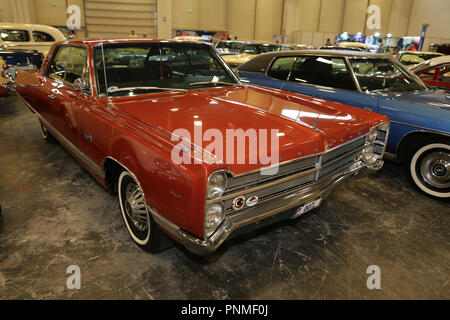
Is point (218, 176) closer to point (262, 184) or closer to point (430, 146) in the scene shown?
point (262, 184)

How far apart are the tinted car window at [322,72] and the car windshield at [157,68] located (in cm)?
160

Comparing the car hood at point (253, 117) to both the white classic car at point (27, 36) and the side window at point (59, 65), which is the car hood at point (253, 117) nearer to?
the side window at point (59, 65)

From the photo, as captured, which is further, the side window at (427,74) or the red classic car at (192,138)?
the side window at (427,74)

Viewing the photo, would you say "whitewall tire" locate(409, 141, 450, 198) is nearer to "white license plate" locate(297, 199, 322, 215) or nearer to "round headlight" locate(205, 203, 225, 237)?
"white license plate" locate(297, 199, 322, 215)

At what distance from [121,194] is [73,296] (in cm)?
82

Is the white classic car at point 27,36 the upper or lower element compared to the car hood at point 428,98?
upper

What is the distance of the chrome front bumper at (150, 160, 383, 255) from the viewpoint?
1.80m

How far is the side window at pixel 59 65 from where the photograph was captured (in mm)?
3559

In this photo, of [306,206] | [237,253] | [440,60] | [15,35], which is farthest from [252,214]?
[15,35]

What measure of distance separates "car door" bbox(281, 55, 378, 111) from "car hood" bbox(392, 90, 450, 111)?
34 centimetres

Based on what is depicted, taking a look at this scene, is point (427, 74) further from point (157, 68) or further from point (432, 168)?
point (157, 68)

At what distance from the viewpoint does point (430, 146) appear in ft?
Answer: 11.5

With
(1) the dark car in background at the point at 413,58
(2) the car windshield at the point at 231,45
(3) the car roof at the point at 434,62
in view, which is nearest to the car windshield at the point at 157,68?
(3) the car roof at the point at 434,62
